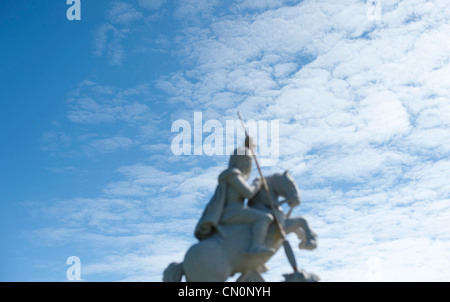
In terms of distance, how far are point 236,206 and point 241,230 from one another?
0.49 metres

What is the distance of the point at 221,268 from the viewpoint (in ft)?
28.9

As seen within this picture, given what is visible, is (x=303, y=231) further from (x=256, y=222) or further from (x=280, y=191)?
(x=256, y=222)

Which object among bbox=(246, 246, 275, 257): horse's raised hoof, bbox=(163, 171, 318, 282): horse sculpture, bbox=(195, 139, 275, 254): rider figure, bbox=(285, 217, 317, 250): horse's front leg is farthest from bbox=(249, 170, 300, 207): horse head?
bbox=(246, 246, 275, 257): horse's raised hoof

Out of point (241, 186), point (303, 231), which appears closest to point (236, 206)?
point (241, 186)

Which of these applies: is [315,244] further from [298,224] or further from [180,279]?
[180,279]

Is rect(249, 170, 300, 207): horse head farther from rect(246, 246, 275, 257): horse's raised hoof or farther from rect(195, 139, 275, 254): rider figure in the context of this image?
rect(246, 246, 275, 257): horse's raised hoof

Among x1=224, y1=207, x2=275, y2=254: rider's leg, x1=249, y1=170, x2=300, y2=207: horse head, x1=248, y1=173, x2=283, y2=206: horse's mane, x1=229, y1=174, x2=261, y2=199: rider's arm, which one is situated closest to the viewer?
x1=224, y1=207, x2=275, y2=254: rider's leg

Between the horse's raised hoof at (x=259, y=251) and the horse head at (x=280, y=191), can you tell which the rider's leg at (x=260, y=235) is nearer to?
the horse's raised hoof at (x=259, y=251)

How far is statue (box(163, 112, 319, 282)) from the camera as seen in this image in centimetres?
890

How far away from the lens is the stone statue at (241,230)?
29.2 ft

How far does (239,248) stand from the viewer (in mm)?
9055

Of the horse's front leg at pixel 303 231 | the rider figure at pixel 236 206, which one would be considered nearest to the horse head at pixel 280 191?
the rider figure at pixel 236 206
